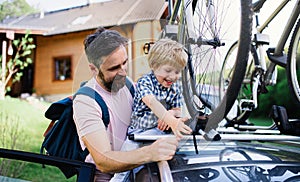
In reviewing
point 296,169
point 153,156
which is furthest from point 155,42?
point 296,169

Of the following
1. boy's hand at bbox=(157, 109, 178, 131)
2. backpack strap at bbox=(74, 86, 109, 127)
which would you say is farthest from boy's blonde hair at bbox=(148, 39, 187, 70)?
backpack strap at bbox=(74, 86, 109, 127)

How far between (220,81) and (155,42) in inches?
13.2

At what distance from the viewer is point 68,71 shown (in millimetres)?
2223

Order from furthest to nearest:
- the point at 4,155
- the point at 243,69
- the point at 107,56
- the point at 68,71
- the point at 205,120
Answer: the point at 68,71, the point at 4,155, the point at 107,56, the point at 205,120, the point at 243,69

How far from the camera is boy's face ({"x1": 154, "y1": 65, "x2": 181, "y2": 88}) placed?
1.23 m

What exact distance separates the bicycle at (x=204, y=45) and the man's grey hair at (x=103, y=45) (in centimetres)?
14

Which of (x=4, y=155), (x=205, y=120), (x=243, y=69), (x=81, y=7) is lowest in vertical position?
(x=4, y=155)

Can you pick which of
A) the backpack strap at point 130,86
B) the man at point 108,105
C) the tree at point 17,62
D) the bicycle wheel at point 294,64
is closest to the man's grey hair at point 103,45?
the man at point 108,105

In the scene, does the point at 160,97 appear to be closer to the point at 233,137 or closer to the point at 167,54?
the point at 167,54

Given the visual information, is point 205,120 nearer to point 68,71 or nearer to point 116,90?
point 116,90

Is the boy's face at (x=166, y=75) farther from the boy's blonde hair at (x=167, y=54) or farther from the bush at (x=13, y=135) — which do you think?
the bush at (x=13, y=135)

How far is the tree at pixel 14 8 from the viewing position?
209cm

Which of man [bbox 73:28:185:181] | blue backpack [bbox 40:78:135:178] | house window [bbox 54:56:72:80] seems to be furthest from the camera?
house window [bbox 54:56:72:80]

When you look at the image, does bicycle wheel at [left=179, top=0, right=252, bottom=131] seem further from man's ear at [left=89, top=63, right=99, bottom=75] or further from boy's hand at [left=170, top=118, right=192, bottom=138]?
man's ear at [left=89, top=63, right=99, bottom=75]
